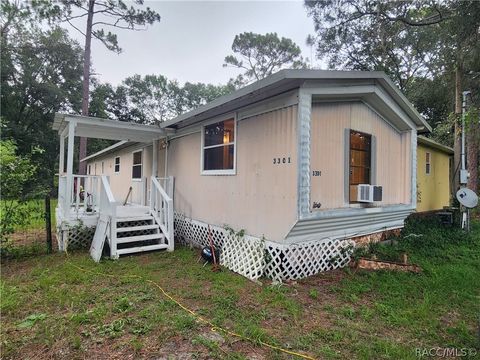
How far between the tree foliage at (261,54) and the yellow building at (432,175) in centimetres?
1331

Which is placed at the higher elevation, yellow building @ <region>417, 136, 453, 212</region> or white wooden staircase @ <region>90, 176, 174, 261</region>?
yellow building @ <region>417, 136, 453, 212</region>

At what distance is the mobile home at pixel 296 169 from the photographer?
4.13 m

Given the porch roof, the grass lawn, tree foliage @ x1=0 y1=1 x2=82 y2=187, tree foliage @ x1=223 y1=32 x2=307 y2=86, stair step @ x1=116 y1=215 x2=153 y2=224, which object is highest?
tree foliage @ x1=223 y1=32 x2=307 y2=86

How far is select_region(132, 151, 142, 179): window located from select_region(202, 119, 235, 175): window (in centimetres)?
422

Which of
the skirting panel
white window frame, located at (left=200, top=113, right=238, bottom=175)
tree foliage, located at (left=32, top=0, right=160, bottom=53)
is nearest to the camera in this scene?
white window frame, located at (left=200, top=113, right=238, bottom=175)

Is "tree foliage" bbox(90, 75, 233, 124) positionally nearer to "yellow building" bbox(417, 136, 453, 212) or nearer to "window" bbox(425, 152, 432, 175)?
"yellow building" bbox(417, 136, 453, 212)

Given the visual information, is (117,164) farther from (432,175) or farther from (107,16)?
(432,175)

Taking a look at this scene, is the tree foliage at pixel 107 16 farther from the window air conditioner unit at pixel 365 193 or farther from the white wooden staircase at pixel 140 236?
the window air conditioner unit at pixel 365 193

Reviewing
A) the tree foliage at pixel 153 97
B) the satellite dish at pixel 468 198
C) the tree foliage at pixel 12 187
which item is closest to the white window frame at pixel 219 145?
the tree foliage at pixel 12 187

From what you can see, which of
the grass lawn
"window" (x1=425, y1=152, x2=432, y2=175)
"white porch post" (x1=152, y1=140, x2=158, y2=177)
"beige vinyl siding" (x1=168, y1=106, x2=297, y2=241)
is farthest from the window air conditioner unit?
"window" (x1=425, y1=152, x2=432, y2=175)

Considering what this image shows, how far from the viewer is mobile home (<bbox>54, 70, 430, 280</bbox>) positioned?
4133 mm

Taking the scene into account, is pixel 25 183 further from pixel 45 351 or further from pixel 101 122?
pixel 45 351

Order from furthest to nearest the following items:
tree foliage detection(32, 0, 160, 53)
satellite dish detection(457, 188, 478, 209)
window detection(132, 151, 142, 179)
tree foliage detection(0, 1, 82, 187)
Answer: tree foliage detection(0, 1, 82, 187) → tree foliage detection(32, 0, 160, 53) → window detection(132, 151, 142, 179) → satellite dish detection(457, 188, 478, 209)

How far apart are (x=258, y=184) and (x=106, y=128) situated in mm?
4165
